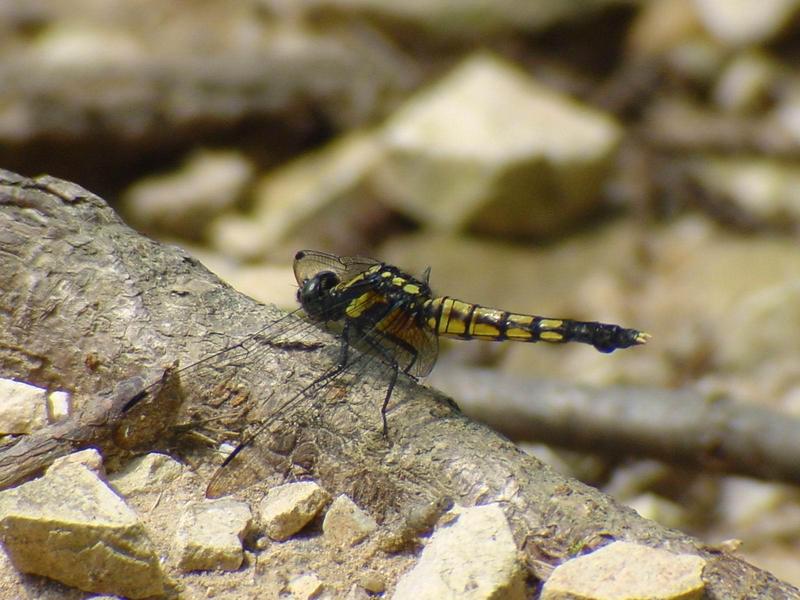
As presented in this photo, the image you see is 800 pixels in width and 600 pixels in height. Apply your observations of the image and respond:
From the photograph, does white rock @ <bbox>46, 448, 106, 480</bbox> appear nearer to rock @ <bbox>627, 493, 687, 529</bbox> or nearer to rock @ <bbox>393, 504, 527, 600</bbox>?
rock @ <bbox>393, 504, 527, 600</bbox>

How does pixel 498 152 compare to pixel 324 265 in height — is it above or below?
above

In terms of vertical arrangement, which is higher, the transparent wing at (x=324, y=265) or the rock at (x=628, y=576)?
the transparent wing at (x=324, y=265)

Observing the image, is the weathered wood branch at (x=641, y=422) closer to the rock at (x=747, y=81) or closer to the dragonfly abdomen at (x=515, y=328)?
the dragonfly abdomen at (x=515, y=328)

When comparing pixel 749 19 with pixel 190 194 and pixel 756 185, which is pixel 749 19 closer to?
pixel 756 185

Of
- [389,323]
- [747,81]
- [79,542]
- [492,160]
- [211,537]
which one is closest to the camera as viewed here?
[79,542]

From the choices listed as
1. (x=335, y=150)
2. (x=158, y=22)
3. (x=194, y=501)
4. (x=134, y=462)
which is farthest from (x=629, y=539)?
(x=158, y=22)

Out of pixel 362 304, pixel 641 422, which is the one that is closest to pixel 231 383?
pixel 362 304

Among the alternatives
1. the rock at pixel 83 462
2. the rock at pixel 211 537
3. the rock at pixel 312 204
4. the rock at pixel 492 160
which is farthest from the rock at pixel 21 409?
the rock at pixel 492 160

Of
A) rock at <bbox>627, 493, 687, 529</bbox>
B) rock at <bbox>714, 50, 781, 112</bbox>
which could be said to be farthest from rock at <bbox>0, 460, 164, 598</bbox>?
rock at <bbox>714, 50, 781, 112</bbox>

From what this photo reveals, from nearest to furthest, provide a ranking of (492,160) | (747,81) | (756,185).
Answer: (492,160) < (756,185) < (747,81)
